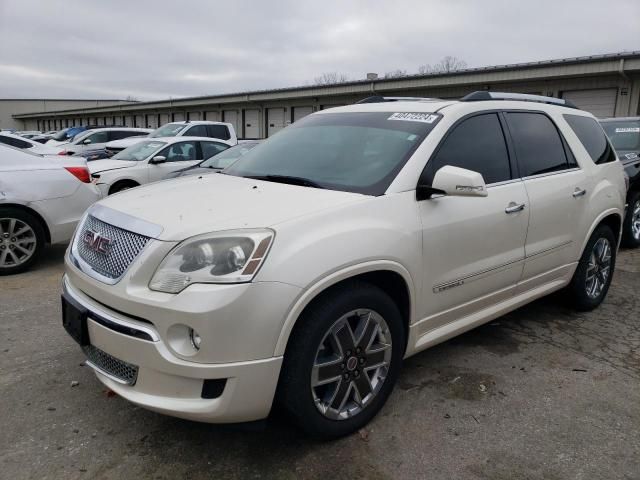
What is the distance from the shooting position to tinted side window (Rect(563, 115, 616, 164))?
14.3ft

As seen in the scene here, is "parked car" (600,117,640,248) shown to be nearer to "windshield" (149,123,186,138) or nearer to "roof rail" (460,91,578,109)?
"roof rail" (460,91,578,109)

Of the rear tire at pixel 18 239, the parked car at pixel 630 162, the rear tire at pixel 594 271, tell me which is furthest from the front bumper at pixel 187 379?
the parked car at pixel 630 162

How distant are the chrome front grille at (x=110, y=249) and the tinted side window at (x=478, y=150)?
1646mm

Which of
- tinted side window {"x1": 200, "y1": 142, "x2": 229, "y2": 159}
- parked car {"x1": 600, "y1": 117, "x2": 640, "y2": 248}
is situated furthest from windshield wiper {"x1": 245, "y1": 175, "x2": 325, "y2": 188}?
tinted side window {"x1": 200, "y1": 142, "x2": 229, "y2": 159}

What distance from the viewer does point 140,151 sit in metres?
10.0

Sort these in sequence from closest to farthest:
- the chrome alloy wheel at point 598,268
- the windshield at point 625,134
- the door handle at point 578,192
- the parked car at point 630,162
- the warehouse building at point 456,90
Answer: the door handle at point 578,192
the chrome alloy wheel at point 598,268
the parked car at point 630,162
the windshield at point 625,134
the warehouse building at point 456,90

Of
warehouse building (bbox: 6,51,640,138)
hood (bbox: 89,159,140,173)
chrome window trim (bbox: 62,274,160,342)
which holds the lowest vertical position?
chrome window trim (bbox: 62,274,160,342)

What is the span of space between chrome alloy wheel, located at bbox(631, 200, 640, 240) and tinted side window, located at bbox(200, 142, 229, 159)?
7372 millimetres

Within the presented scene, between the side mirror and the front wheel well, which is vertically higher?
the side mirror

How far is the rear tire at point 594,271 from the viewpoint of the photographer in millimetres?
4380

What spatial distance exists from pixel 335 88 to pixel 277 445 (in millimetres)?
22490

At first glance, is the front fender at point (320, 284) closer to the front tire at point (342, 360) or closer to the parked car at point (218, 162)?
the front tire at point (342, 360)

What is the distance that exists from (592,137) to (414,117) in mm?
2202

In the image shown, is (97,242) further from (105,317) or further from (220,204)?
(220,204)
